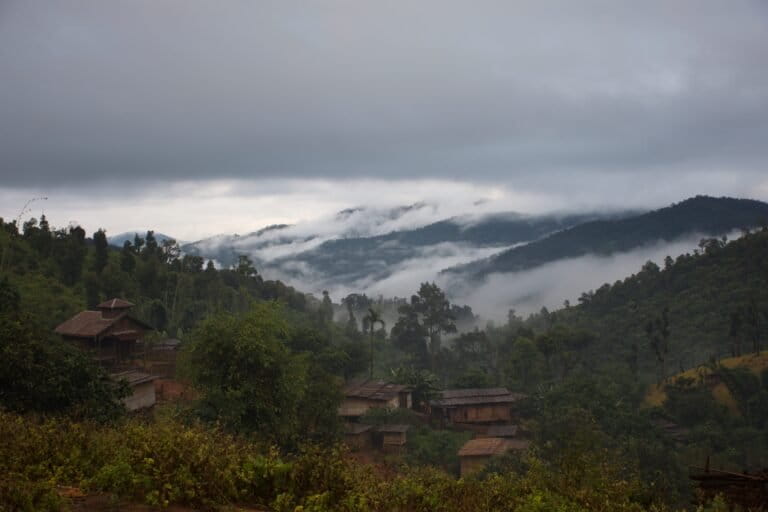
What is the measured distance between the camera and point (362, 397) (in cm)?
4966

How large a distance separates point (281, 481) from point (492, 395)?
4519 centimetres

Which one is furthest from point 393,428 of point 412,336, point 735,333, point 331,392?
point 412,336

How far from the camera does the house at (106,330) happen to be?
120 ft

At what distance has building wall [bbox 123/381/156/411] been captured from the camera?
33594 mm

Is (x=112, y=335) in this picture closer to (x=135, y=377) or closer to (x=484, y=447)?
(x=135, y=377)

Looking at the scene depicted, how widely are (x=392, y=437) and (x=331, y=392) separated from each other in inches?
538

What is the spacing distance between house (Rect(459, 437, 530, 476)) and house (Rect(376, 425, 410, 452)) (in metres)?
4.14

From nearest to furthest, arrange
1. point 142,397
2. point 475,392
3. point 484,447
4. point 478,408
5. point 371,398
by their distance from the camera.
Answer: point 142,397, point 484,447, point 371,398, point 478,408, point 475,392

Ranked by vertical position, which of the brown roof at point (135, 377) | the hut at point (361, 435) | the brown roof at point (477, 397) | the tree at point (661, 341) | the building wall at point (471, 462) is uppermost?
the brown roof at point (135, 377)

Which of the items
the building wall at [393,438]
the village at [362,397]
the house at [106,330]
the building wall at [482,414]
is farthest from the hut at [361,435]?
the house at [106,330]

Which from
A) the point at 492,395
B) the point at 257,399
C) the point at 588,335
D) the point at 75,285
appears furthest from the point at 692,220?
the point at 257,399

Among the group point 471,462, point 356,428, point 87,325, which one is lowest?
point 471,462

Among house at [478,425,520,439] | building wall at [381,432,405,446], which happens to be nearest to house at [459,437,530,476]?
house at [478,425,520,439]

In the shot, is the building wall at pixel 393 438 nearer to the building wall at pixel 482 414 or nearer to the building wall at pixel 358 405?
the building wall at pixel 358 405
